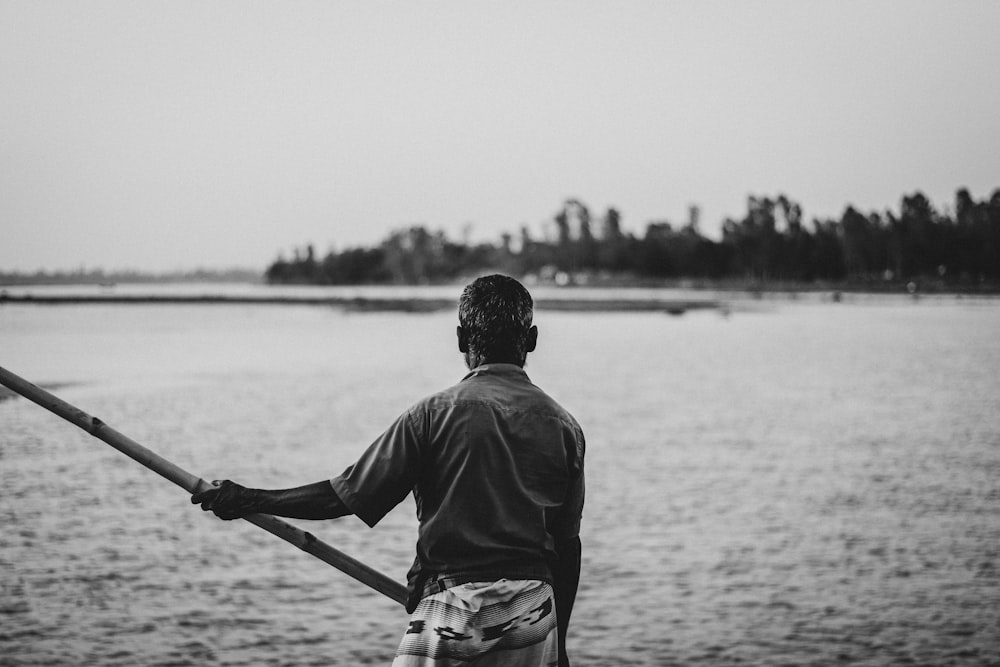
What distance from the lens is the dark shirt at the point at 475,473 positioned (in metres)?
2.97

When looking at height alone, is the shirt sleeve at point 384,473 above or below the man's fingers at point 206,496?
above

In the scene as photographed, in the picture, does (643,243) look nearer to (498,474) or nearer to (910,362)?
(910,362)

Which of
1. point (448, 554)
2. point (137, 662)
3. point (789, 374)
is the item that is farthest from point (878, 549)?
point (789, 374)

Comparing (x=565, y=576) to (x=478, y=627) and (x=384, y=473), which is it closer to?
(x=478, y=627)

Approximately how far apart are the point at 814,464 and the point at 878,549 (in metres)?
6.81

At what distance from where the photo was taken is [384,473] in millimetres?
2990

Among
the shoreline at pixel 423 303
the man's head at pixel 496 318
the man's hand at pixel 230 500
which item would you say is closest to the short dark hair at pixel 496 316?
the man's head at pixel 496 318

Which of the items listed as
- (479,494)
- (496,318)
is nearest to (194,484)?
(479,494)

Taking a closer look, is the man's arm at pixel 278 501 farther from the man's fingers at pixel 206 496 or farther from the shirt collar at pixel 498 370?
the shirt collar at pixel 498 370

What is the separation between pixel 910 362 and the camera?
44000 mm

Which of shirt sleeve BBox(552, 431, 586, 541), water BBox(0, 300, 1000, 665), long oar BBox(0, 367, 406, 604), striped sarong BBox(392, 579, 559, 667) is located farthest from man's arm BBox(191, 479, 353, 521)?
water BBox(0, 300, 1000, 665)

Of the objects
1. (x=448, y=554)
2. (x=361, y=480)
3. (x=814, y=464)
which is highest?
(x=361, y=480)

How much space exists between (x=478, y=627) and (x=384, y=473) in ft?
1.75

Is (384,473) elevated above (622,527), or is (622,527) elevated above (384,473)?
(384,473)
